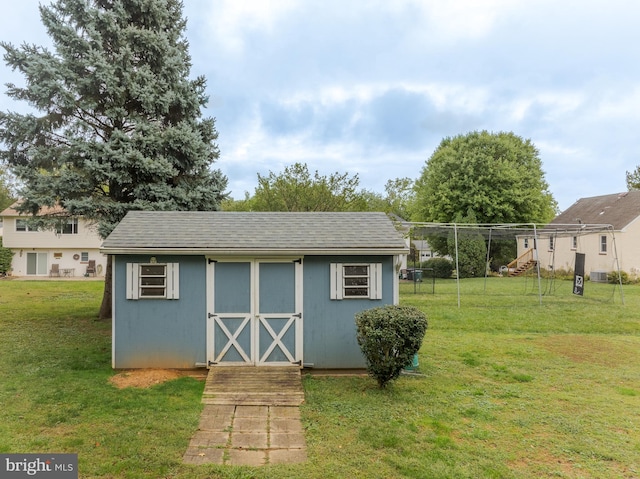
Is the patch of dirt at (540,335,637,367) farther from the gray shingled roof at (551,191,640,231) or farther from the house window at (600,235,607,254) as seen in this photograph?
the gray shingled roof at (551,191,640,231)

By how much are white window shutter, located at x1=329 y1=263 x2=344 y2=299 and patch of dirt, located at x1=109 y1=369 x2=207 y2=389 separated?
295 centimetres

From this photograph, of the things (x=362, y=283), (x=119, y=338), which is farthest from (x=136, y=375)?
(x=362, y=283)

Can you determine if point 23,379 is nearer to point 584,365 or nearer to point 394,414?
point 394,414

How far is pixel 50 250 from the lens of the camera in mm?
27531

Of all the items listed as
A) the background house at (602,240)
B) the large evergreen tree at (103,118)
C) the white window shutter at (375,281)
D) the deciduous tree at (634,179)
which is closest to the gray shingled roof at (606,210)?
the background house at (602,240)

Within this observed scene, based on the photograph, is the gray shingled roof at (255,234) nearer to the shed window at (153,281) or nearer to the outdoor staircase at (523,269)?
the shed window at (153,281)

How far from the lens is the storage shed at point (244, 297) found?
7664 mm

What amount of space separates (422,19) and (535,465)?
1241cm

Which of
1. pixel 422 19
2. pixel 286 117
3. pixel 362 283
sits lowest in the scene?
pixel 362 283

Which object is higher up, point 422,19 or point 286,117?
point 286,117

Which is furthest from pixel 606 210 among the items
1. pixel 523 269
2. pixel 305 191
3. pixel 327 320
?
pixel 327 320

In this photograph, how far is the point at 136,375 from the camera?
733 centimetres

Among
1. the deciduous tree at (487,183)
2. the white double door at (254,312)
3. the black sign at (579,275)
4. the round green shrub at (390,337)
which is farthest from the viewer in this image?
the deciduous tree at (487,183)

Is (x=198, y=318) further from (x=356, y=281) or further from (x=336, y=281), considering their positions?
(x=356, y=281)
